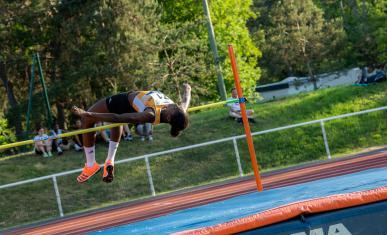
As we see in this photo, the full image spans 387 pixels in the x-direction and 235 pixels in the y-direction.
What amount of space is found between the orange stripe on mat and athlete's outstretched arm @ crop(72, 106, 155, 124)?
2145 millimetres

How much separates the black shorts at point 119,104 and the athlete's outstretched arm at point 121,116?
1.44 feet

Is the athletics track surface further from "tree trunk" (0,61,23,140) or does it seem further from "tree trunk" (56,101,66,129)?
"tree trunk" (56,101,66,129)

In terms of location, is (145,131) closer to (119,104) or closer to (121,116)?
(119,104)

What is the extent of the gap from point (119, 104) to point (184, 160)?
30.3 ft

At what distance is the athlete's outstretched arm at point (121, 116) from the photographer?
22.5ft

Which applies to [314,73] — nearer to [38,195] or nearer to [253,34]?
[253,34]

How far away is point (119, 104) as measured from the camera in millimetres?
7398

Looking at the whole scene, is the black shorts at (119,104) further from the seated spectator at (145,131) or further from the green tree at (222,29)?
the green tree at (222,29)

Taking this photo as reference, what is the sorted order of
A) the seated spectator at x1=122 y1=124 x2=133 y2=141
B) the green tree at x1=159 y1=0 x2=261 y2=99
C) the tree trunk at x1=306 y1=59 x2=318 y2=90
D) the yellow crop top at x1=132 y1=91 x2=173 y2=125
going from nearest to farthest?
1. the yellow crop top at x1=132 y1=91 x2=173 y2=125
2. the seated spectator at x1=122 y1=124 x2=133 y2=141
3. the green tree at x1=159 y1=0 x2=261 y2=99
4. the tree trunk at x1=306 y1=59 x2=318 y2=90

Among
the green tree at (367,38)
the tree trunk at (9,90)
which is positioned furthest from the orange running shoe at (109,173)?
the green tree at (367,38)

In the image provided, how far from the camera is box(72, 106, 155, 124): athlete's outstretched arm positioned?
6.86 m

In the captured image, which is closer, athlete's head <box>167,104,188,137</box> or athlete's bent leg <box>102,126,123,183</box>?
athlete's head <box>167,104,188,137</box>

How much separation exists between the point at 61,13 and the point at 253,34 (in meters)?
17.2

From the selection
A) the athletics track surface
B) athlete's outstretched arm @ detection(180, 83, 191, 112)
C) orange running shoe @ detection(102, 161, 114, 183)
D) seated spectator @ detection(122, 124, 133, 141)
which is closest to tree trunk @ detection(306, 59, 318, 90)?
seated spectator @ detection(122, 124, 133, 141)
